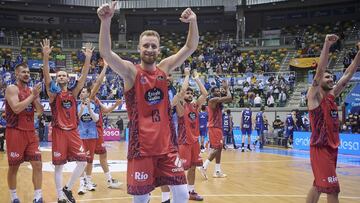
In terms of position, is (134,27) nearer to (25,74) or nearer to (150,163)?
(25,74)

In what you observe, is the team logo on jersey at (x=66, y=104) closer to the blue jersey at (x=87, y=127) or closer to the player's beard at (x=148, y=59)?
the blue jersey at (x=87, y=127)

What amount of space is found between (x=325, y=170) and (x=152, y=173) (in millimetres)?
2511

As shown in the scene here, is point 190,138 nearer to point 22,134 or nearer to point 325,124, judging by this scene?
point 22,134

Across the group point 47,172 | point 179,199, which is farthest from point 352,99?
point 179,199

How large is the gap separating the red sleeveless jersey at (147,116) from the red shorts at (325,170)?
2.33m

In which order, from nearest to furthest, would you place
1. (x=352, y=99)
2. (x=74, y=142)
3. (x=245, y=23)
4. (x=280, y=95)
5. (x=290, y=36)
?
(x=74, y=142) → (x=352, y=99) → (x=280, y=95) → (x=290, y=36) → (x=245, y=23)

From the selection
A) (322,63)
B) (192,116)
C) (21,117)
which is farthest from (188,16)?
(192,116)

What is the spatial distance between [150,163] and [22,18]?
38775 mm

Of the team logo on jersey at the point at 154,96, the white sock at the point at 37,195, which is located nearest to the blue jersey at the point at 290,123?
the white sock at the point at 37,195

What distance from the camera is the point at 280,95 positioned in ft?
83.3

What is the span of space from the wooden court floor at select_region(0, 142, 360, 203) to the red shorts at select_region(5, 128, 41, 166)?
4.00 feet

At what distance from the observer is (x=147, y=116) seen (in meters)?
4.18

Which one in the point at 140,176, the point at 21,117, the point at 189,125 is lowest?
the point at 140,176

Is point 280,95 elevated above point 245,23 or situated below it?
below
